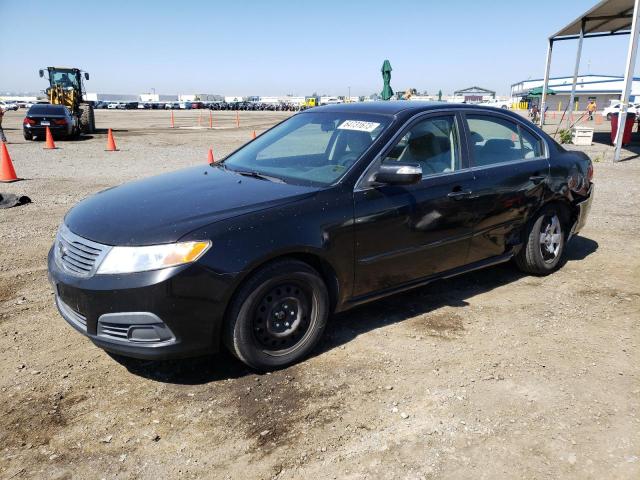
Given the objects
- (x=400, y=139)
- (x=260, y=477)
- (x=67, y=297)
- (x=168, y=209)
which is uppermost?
(x=400, y=139)

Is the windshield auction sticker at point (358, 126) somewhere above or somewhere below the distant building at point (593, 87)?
below

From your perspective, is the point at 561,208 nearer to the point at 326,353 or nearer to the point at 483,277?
the point at 483,277

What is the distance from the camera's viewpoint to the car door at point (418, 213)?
356 cm

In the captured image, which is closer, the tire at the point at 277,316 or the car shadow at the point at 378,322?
the tire at the point at 277,316

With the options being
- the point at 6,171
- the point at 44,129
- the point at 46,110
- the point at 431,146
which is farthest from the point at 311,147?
the point at 46,110

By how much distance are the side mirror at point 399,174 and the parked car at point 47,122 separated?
18.9m

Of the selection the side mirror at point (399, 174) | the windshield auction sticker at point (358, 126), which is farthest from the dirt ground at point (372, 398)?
the windshield auction sticker at point (358, 126)

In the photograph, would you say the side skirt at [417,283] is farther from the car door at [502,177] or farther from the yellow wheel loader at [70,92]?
the yellow wheel loader at [70,92]

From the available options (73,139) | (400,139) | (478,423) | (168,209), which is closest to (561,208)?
(400,139)

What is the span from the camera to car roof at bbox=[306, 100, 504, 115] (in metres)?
4.06

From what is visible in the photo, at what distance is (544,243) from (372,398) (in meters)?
2.79

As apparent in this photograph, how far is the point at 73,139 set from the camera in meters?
21.1

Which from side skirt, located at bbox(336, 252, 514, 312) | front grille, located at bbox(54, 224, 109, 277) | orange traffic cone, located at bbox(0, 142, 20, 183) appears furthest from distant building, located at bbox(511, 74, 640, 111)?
front grille, located at bbox(54, 224, 109, 277)

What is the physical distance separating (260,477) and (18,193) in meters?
8.62
